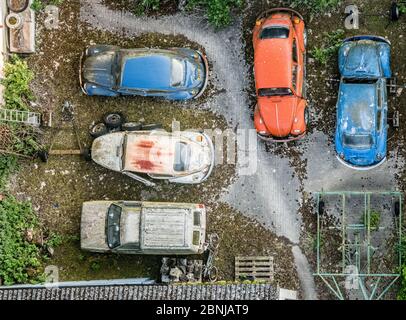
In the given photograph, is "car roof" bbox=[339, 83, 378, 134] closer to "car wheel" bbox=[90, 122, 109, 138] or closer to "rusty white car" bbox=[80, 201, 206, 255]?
"rusty white car" bbox=[80, 201, 206, 255]

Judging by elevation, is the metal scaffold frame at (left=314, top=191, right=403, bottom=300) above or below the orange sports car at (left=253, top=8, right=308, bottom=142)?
below

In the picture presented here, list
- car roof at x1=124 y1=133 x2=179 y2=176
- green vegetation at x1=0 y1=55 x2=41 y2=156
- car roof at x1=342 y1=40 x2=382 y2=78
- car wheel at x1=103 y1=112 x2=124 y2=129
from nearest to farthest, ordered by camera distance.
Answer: car roof at x1=342 y1=40 x2=382 y2=78, car roof at x1=124 y1=133 x2=179 y2=176, green vegetation at x1=0 y1=55 x2=41 y2=156, car wheel at x1=103 y1=112 x2=124 y2=129

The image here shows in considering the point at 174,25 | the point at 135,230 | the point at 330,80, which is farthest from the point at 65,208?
the point at 330,80

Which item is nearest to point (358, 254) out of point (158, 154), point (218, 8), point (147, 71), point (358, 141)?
point (358, 141)

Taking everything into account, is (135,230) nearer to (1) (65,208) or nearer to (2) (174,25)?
(1) (65,208)

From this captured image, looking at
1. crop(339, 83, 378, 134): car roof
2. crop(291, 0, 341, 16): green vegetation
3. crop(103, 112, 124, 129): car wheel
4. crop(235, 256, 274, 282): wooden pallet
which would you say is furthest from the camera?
crop(103, 112, 124, 129): car wheel

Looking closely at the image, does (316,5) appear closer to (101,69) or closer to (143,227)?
(101,69)

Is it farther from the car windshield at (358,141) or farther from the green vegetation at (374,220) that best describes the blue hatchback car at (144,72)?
the green vegetation at (374,220)

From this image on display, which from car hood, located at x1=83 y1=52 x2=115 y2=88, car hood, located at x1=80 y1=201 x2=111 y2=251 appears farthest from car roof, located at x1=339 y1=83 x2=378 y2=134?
car hood, located at x1=80 y1=201 x2=111 y2=251
